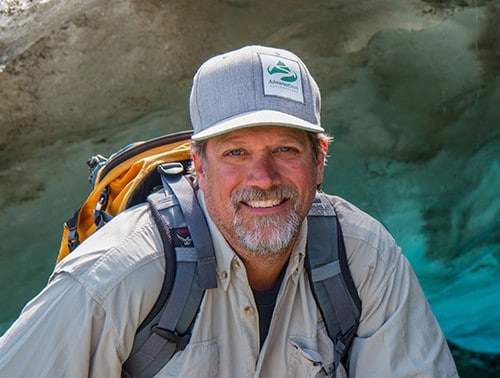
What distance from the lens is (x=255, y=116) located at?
210 cm

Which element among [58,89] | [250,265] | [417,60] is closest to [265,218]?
[250,265]

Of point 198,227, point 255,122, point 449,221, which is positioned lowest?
point 449,221

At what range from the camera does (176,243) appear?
2119mm

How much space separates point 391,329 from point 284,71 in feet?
2.35

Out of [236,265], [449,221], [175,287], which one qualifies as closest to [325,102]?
[449,221]

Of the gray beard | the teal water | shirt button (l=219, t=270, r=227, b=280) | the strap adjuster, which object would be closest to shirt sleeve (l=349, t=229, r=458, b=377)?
the gray beard

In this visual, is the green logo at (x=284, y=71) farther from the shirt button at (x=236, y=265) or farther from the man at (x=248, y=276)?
the shirt button at (x=236, y=265)

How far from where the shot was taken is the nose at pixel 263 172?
2.12 m

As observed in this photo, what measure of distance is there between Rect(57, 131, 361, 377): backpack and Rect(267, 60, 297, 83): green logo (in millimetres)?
362

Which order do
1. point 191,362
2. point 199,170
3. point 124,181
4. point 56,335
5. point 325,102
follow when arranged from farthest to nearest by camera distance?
point 325,102, point 124,181, point 199,170, point 191,362, point 56,335

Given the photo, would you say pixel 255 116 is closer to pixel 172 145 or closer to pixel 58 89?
pixel 172 145

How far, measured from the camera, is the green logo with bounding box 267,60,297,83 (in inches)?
85.4

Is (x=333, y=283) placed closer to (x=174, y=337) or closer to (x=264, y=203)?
(x=264, y=203)

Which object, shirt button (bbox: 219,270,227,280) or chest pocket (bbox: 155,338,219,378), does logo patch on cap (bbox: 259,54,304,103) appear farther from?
chest pocket (bbox: 155,338,219,378)
